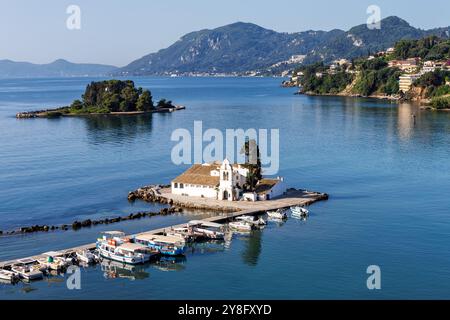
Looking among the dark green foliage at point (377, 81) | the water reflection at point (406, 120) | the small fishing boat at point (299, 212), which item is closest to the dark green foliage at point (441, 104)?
the water reflection at point (406, 120)

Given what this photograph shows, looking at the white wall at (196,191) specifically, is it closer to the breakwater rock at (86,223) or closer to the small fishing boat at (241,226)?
the breakwater rock at (86,223)

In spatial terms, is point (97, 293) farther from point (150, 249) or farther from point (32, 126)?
point (32, 126)

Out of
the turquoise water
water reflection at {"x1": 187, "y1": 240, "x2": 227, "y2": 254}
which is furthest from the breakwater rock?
water reflection at {"x1": 187, "y1": 240, "x2": 227, "y2": 254}

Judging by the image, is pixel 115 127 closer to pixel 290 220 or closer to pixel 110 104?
pixel 110 104

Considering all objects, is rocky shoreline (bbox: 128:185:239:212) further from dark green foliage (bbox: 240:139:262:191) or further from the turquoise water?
dark green foliage (bbox: 240:139:262:191)

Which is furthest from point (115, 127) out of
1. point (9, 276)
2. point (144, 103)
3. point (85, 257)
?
point (9, 276)

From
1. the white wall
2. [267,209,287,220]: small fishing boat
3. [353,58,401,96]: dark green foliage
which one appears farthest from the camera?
[353,58,401,96]: dark green foliage
